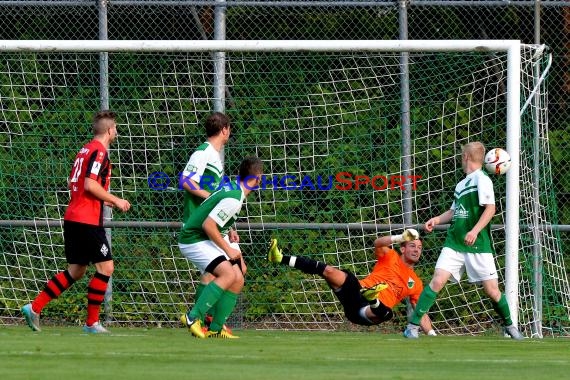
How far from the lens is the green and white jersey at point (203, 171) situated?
10539mm

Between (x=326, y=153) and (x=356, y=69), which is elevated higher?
(x=356, y=69)

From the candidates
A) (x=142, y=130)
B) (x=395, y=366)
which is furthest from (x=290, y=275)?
(x=395, y=366)

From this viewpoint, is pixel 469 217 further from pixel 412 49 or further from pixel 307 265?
pixel 412 49

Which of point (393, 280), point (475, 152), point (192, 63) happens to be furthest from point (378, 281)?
point (192, 63)

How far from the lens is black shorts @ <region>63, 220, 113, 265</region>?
10258 mm

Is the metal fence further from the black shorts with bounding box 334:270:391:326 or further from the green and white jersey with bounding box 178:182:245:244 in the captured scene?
the green and white jersey with bounding box 178:182:245:244

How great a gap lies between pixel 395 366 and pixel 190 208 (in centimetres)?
360

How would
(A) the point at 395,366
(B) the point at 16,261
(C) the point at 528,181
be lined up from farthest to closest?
(B) the point at 16,261, (C) the point at 528,181, (A) the point at 395,366

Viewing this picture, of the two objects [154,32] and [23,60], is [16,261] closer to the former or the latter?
[23,60]

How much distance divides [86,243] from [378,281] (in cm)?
275

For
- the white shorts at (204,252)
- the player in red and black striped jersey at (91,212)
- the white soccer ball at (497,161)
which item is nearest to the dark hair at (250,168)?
the white shorts at (204,252)

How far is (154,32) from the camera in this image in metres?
13.6

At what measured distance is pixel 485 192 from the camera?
10.5 metres

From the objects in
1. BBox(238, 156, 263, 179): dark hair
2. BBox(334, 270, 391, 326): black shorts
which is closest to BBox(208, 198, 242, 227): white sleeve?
BBox(238, 156, 263, 179): dark hair
